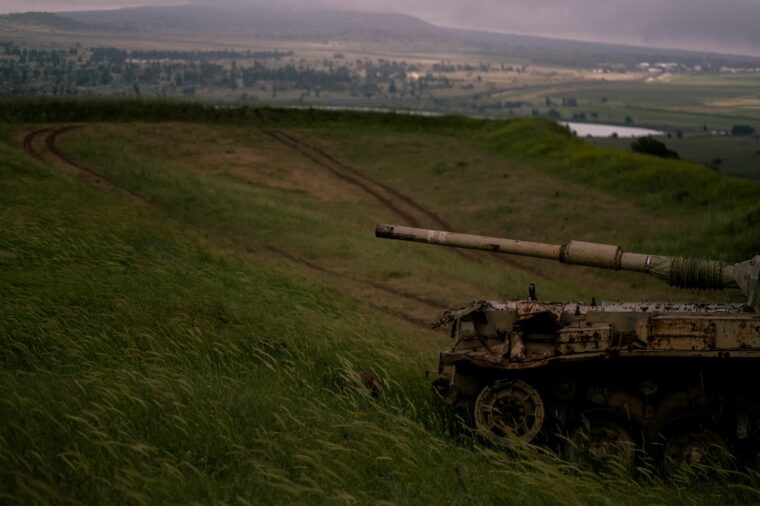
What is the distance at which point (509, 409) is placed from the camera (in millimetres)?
12516

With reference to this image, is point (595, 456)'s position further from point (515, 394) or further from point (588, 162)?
point (588, 162)

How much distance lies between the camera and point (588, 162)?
4744cm

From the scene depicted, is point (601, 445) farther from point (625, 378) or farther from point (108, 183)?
point (108, 183)

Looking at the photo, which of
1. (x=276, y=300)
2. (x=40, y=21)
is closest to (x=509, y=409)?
(x=276, y=300)

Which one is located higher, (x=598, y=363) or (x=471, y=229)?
(x=598, y=363)

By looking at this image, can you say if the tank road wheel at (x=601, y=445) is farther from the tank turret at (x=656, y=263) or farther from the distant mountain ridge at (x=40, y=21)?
the distant mountain ridge at (x=40, y=21)

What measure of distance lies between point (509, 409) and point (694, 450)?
2366 mm

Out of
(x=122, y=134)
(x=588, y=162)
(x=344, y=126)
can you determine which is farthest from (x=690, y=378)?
(x=344, y=126)

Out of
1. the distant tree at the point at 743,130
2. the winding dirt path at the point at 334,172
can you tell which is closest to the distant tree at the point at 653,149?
the distant tree at the point at 743,130

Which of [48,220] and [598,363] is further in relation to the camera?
[48,220]

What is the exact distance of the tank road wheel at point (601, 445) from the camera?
11961 mm

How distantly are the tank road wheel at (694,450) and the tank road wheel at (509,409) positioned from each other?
5.47 ft

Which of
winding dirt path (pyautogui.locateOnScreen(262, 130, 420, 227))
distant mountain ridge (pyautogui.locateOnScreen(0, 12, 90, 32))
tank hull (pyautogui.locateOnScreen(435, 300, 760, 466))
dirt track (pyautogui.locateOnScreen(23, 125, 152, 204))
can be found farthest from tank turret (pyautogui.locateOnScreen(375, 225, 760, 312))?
distant mountain ridge (pyautogui.locateOnScreen(0, 12, 90, 32))

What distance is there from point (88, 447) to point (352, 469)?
2.68 meters
